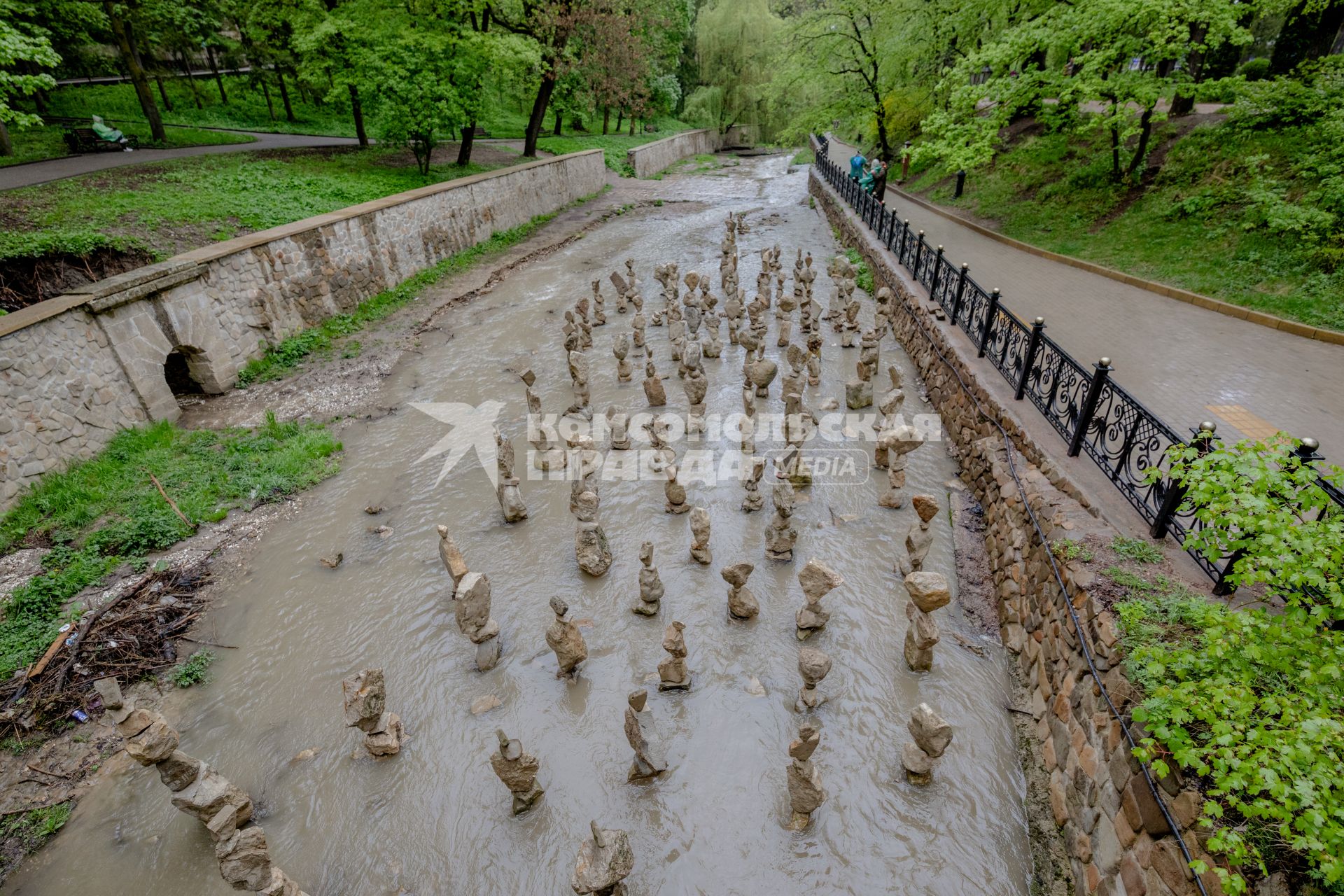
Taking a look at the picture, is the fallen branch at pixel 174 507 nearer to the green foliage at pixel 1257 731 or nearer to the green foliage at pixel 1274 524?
the green foliage at pixel 1257 731

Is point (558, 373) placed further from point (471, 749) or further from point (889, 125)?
point (889, 125)

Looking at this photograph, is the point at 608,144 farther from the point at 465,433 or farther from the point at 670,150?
the point at 465,433

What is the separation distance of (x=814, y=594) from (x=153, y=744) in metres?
5.20

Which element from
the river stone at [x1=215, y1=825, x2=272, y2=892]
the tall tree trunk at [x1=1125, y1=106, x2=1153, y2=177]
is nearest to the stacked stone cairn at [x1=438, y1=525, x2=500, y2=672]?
the river stone at [x1=215, y1=825, x2=272, y2=892]

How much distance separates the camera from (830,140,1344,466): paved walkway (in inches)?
289

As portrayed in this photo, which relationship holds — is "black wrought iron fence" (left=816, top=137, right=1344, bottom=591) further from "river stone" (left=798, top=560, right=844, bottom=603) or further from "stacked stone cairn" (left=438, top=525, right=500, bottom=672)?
Result: "stacked stone cairn" (left=438, top=525, right=500, bottom=672)

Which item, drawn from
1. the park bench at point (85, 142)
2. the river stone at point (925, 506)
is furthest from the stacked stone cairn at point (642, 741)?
the park bench at point (85, 142)

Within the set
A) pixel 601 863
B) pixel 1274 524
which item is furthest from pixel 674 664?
pixel 1274 524

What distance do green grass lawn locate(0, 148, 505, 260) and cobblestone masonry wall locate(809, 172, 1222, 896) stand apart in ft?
46.0

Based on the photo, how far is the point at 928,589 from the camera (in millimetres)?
5426

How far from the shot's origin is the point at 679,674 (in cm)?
557

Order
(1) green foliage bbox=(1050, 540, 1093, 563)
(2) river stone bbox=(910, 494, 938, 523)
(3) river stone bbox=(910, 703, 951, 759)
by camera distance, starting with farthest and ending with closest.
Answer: (2) river stone bbox=(910, 494, 938, 523)
(1) green foliage bbox=(1050, 540, 1093, 563)
(3) river stone bbox=(910, 703, 951, 759)

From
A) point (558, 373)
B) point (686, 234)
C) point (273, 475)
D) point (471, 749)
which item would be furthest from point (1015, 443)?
point (686, 234)

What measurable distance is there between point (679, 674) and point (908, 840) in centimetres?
211
